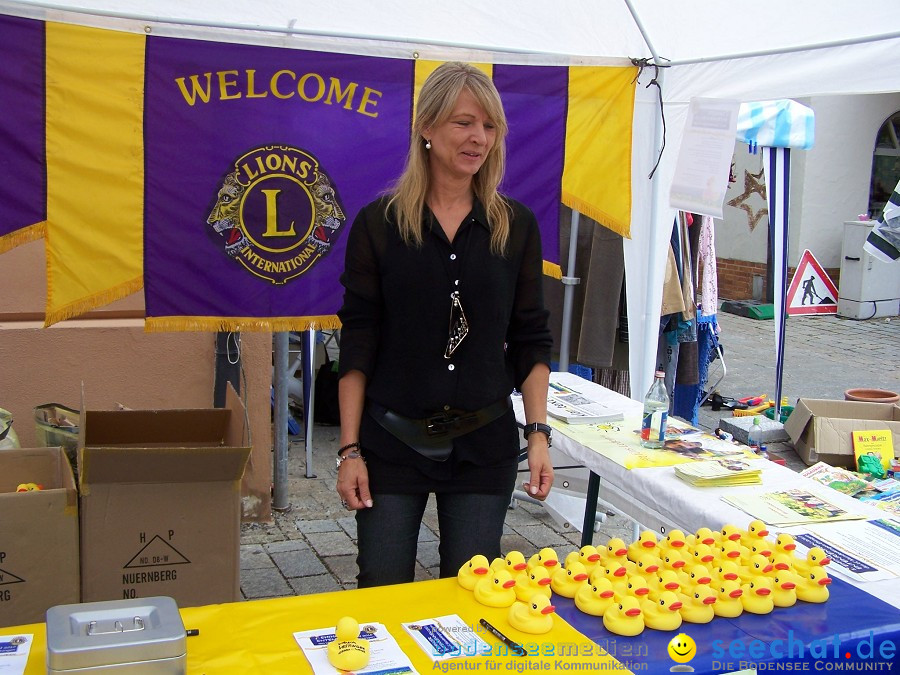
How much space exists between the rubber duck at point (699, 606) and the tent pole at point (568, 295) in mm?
2806

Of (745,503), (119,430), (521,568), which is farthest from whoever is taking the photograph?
(119,430)

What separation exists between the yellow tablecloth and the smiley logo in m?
0.13

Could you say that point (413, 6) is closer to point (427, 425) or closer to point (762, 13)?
point (762, 13)

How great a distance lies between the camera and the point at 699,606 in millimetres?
1810

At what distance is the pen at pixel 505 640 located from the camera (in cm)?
164

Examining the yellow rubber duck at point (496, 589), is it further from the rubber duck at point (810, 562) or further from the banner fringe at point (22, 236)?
the banner fringe at point (22, 236)

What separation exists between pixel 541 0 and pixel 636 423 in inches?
62.2

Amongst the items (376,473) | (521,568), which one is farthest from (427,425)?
(521,568)

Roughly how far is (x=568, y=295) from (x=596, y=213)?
2.86 ft

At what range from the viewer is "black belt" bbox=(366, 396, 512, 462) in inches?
83.2

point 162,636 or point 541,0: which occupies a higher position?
point 541,0

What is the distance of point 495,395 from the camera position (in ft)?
7.08

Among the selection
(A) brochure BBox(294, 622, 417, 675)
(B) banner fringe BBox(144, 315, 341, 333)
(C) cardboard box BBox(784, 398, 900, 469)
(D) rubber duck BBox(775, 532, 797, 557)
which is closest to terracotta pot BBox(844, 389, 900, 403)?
(C) cardboard box BBox(784, 398, 900, 469)

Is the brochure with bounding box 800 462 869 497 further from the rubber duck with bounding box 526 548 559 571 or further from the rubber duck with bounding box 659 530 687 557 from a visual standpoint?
the rubber duck with bounding box 526 548 559 571
